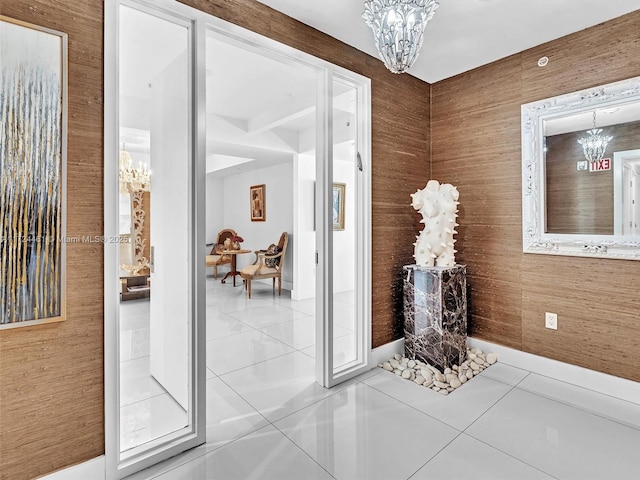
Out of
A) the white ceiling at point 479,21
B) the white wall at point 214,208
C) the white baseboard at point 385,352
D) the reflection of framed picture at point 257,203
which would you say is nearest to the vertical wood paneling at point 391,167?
the white baseboard at point 385,352

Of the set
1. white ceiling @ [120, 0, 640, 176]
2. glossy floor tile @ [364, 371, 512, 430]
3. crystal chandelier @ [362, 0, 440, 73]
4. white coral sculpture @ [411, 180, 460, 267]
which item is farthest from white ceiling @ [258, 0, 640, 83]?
glossy floor tile @ [364, 371, 512, 430]

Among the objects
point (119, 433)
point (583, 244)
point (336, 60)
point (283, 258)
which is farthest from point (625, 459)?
point (283, 258)

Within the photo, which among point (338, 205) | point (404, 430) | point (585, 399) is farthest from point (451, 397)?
point (338, 205)

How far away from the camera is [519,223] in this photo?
2.85 meters

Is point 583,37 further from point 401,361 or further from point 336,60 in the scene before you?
point 401,361

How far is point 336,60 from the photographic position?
2578 mm

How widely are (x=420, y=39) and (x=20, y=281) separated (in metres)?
2.05

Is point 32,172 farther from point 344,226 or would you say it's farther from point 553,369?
point 553,369

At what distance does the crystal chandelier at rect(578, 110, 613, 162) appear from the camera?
243 cm

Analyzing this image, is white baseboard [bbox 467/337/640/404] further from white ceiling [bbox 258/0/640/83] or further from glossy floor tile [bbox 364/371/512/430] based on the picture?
white ceiling [bbox 258/0/640/83]

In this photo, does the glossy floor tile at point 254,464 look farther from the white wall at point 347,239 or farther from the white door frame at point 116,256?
the white wall at point 347,239

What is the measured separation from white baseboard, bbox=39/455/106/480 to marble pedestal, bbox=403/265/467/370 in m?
2.22

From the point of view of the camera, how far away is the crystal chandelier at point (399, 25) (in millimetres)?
1583

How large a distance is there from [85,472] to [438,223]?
2.67 meters
